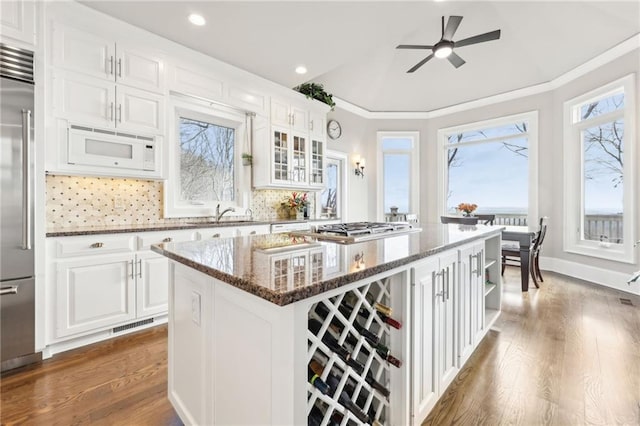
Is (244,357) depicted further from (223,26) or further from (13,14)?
(223,26)

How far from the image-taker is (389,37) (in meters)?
2.94

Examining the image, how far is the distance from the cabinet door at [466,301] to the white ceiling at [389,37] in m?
2.23

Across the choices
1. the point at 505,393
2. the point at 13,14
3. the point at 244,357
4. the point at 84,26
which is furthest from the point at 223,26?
the point at 505,393

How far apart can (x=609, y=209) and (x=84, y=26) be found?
251 inches

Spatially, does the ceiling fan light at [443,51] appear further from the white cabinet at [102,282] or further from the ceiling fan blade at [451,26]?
the white cabinet at [102,282]

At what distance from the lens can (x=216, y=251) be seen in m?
1.23

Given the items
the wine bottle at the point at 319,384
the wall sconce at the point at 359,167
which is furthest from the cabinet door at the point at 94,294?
the wall sconce at the point at 359,167

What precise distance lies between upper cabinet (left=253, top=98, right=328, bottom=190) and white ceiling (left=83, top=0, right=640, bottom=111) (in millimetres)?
460

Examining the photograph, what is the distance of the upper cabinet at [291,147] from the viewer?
377cm

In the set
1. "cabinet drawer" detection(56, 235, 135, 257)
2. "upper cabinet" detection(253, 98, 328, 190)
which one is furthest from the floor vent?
"upper cabinet" detection(253, 98, 328, 190)

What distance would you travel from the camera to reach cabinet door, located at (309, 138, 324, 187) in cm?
440

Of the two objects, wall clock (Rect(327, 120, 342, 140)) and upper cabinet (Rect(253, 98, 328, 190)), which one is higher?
wall clock (Rect(327, 120, 342, 140))

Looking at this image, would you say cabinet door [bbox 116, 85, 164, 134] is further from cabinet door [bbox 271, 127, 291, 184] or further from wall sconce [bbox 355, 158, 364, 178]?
wall sconce [bbox 355, 158, 364, 178]

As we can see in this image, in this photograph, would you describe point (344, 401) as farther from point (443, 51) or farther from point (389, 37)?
point (443, 51)
